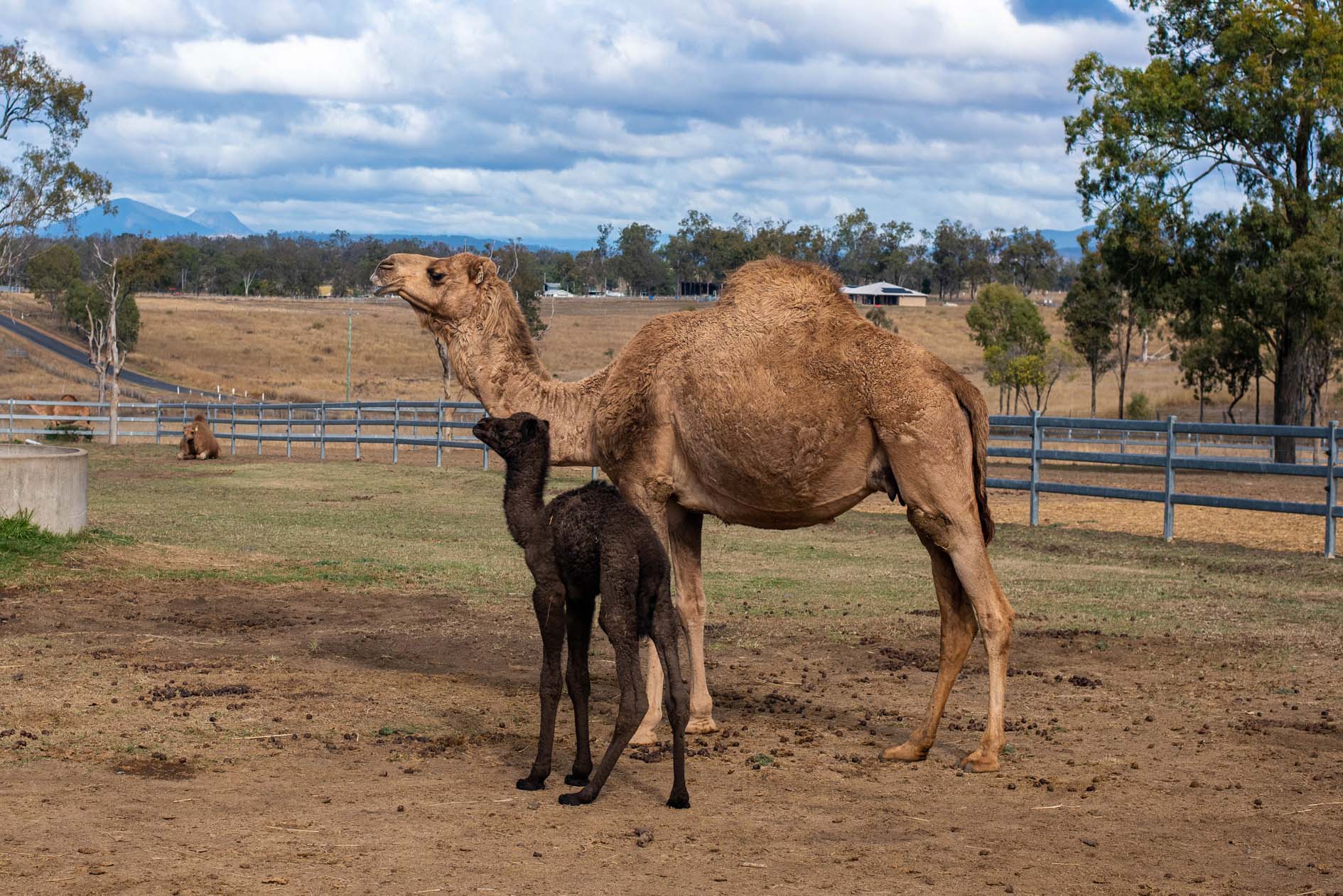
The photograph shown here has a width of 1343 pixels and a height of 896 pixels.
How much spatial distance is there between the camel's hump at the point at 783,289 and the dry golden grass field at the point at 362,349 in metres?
60.5

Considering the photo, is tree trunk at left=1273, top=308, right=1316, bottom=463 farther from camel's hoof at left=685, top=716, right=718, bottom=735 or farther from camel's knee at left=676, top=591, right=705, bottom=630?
camel's hoof at left=685, top=716, right=718, bottom=735

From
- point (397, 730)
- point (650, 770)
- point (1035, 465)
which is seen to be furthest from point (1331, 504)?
point (397, 730)

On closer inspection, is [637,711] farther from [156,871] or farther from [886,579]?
[886,579]

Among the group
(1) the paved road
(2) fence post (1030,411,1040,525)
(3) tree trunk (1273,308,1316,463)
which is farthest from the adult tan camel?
(1) the paved road

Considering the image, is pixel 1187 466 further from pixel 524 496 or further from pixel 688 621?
pixel 524 496

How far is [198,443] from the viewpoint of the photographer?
1276 inches

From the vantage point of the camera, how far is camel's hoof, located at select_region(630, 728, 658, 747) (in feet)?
23.4

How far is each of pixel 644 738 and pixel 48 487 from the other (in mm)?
8615

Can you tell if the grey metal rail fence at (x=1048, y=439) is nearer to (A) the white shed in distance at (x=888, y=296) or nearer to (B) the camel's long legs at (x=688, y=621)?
(B) the camel's long legs at (x=688, y=621)

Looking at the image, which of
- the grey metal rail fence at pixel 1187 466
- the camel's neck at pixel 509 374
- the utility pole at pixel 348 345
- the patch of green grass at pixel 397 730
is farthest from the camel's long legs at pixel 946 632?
the utility pole at pixel 348 345

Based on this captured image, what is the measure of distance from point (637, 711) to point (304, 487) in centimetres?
1996

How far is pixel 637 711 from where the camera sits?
6.17 m

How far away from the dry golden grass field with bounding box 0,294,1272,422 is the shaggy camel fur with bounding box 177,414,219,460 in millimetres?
38574

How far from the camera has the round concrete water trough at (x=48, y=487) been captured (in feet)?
42.0
